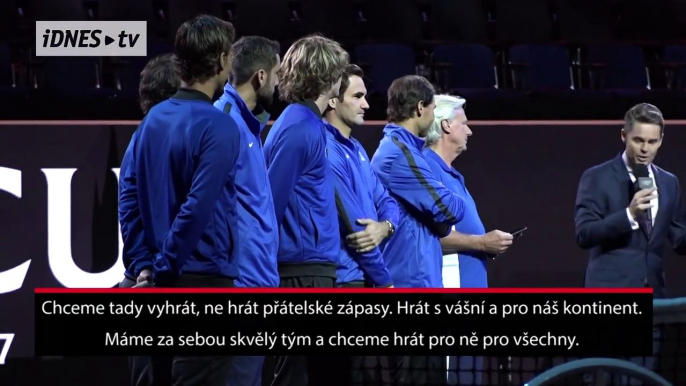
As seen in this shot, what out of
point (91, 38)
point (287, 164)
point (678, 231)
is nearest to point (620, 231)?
point (678, 231)

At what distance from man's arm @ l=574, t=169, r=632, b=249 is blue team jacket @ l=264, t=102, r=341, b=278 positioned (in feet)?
4.36

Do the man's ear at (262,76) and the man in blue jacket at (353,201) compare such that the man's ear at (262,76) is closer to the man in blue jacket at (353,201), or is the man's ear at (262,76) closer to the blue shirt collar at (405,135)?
the man in blue jacket at (353,201)

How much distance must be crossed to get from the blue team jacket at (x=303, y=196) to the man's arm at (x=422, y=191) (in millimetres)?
730

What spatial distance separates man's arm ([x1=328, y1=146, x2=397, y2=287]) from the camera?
153 inches

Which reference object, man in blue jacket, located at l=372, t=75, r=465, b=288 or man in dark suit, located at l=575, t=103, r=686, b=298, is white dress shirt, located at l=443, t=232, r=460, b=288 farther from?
man in dark suit, located at l=575, t=103, r=686, b=298

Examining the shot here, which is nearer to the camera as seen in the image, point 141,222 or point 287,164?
point 141,222

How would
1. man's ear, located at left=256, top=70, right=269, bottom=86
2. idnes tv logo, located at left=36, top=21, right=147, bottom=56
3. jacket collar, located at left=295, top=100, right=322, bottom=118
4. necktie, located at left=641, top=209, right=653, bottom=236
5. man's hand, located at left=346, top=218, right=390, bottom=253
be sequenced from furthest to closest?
idnes tv logo, located at left=36, top=21, right=147, bottom=56 < necktie, located at left=641, top=209, right=653, bottom=236 < man's hand, located at left=346, top=218, right=390, bottom=253 < jacket collar, located at left=295, top=100, right=322, bottom=118 < man's ear, located at left=256, top=70, right=269, bottom=86

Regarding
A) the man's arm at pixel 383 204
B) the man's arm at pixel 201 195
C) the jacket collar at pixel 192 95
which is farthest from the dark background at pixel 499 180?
the man's arm at pixel 201 195

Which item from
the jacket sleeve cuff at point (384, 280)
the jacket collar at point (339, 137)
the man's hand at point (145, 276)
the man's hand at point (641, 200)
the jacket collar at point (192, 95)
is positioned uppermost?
the jacket collar at point (192, 95)

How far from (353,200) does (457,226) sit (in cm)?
87

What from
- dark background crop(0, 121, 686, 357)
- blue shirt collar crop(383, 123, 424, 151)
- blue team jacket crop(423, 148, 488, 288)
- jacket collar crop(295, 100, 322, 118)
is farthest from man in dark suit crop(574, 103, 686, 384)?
jacket collar crop(295, 100, 322, 118)

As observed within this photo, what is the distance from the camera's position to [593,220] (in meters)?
4.57

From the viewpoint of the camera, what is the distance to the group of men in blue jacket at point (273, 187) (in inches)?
114
